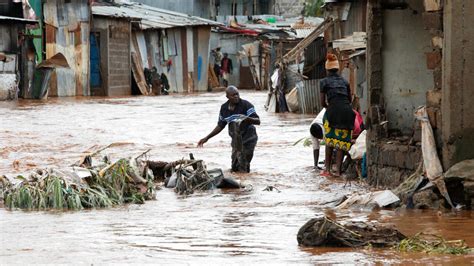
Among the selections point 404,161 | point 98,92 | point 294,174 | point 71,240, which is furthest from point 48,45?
point 71,240

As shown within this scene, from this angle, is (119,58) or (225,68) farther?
(225,68)

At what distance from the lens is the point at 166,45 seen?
39.0 metres

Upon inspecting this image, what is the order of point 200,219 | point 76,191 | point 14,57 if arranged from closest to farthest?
point 200,219 < point 76,191 < point 14,57

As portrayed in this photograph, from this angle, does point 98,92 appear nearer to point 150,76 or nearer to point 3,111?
point 150,76

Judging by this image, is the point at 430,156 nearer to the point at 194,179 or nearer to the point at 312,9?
the point at 194,179

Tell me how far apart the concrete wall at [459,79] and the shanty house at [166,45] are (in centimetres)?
A: 2539

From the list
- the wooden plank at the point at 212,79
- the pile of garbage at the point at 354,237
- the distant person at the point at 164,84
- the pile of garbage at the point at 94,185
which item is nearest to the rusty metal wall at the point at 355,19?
the pile of garbage at the point at 94,185

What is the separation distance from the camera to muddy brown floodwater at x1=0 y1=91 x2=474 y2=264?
7332mm

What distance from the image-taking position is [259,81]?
43719 mm

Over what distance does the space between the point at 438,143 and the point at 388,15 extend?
2376 millimetres

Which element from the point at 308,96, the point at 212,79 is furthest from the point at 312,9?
the point at 308,96

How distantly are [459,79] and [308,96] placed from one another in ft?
48.7

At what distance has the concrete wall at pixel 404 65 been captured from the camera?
11648mm

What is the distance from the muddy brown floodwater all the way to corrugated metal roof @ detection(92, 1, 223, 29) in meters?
17.3
